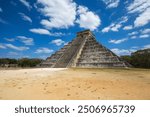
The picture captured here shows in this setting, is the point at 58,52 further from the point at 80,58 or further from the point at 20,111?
the point at 20,111

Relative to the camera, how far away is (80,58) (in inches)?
1202

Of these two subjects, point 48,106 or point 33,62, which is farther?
point 33,62

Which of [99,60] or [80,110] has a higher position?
[99,60]

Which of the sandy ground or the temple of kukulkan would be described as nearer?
the sandy ground

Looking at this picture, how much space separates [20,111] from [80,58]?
87.2 feet

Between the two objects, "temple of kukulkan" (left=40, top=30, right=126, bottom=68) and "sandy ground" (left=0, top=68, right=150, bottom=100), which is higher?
"temple of kukulkan" (left=40, top=30, right=126, bottom=68)

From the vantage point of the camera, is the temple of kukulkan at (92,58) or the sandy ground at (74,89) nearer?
the sandy ground at (74,89)

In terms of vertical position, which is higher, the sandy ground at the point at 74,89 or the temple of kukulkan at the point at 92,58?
the temple of kukulkan at the point at 92,58

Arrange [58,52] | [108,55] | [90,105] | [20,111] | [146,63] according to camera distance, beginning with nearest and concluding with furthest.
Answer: [20,111]
[90,105]
[108,55]
[146,63]
[58,52]

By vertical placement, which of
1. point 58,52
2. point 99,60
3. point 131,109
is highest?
point 58,52

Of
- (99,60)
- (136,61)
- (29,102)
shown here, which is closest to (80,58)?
(99,60)

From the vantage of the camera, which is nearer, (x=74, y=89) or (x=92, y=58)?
(x=74, y=89)

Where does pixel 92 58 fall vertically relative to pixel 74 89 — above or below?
above

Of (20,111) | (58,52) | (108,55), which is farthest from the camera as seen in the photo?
(58,52)
